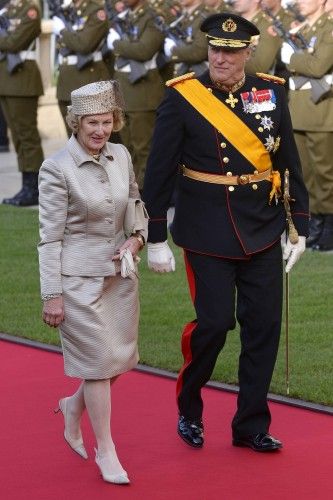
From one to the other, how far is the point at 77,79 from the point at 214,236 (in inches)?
316

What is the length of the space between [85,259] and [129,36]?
25.4 feet

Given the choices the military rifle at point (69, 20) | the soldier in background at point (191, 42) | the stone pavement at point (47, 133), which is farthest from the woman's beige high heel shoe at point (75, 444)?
the stone pavement at point (47, 133)

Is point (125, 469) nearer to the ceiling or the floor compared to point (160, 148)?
nearer to the floor

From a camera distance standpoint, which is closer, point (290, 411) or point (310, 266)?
point (290, 411)

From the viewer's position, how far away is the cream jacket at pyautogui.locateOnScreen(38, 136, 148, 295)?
624cm

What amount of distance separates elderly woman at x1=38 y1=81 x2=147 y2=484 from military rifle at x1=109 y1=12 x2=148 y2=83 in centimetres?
752

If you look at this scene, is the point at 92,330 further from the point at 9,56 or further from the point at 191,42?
the point at 9,56

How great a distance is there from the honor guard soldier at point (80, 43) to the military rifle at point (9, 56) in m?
0.40

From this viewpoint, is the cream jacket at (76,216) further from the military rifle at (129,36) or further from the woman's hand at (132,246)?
the military rifle at (129,36)

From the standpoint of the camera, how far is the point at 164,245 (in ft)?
21.8

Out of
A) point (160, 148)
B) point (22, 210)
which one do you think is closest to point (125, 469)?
point (160, 148)

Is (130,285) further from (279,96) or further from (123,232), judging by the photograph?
(279,96)

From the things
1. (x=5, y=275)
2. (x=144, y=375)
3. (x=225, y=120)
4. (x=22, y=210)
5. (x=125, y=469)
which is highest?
(x=225, y=120)

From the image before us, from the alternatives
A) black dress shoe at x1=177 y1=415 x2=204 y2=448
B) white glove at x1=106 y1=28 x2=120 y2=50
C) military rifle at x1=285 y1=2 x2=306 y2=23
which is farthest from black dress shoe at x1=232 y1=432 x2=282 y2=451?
white glove at x1=106 y1=28 x2=120 y2=50
